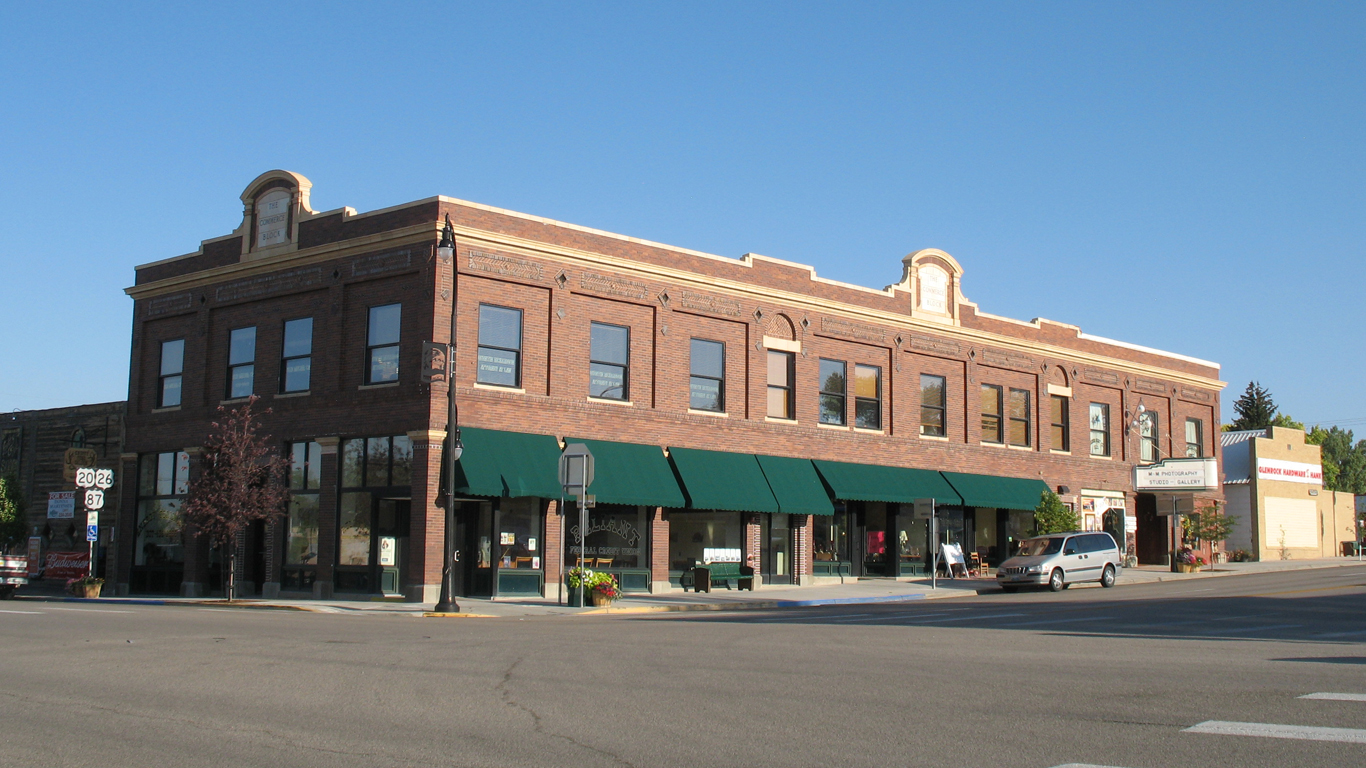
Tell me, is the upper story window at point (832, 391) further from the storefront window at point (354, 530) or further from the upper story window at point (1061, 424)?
the storefront window at point (354, 530)

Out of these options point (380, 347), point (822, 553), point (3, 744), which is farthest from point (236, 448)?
point (3, 744)

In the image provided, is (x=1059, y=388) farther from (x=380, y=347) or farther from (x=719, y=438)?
(x=380, y=347)

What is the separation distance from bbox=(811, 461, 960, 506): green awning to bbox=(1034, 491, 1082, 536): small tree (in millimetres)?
3945

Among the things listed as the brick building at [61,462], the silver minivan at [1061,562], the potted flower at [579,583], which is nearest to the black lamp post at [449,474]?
the potted flower at [579,583]

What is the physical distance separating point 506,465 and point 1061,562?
16.5m

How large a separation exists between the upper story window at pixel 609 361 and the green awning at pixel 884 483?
290 inches

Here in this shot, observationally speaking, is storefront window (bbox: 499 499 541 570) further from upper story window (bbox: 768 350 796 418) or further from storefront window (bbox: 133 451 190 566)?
storefront window (bbox: 133 451 190 566)

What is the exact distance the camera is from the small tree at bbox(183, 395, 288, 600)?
95.9 ft

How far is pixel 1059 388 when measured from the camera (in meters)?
45.3

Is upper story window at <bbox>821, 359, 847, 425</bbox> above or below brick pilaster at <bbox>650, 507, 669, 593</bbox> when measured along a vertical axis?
above

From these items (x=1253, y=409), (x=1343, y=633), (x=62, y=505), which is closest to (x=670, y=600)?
(x=1343, y=633)

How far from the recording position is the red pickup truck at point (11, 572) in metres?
31.7

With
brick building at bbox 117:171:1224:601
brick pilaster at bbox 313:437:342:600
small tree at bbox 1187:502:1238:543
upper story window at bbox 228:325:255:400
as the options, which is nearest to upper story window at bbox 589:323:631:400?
brick building at bbox 117:171:1224:601

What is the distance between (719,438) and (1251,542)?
33.2 metres
